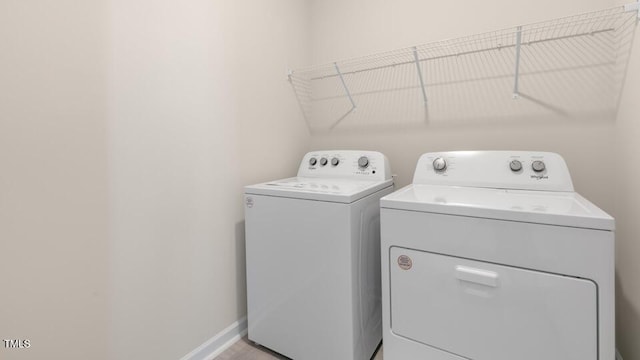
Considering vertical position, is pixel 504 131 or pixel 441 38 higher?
pixel 441 38

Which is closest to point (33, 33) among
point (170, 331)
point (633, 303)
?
point (170, 331)

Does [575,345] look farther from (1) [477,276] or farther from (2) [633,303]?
(2) [633,303]

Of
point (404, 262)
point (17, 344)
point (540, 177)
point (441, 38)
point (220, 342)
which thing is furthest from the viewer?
point (441, 38)

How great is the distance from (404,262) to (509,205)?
41 centimetres

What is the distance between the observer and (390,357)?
1.13 m

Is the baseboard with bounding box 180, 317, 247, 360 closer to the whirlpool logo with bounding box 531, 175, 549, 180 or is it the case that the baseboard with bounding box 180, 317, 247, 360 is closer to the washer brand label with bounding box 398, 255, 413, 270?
the washer brand label with bounding box 398, 255, 413, 270

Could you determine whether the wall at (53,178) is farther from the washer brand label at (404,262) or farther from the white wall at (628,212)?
the white wall at (628,212)

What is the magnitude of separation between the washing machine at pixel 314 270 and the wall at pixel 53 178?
63 cm

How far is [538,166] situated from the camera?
4.15ft

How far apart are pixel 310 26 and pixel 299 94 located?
55 centimetres

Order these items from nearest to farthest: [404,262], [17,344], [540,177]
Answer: [17,344]
[404,262]
[540,177]

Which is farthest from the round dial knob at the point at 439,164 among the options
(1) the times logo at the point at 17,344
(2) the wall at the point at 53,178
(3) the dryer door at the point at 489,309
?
(1) the times logo at the point at 17,344

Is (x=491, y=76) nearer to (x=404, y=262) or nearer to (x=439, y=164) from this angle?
(x=439, y=164)

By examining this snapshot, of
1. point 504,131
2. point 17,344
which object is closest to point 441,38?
point 504,131
